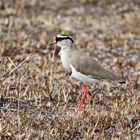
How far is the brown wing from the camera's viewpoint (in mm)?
7609

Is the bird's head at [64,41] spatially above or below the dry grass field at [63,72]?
above

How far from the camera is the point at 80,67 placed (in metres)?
7.60

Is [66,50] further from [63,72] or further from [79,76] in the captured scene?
[63,72]

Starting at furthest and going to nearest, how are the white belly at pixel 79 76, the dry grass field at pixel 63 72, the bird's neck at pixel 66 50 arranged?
1. the bird's neck at pixel 66 50
2. the white belly at pixel 79 76
3. the dry grass field at pixel 63 72

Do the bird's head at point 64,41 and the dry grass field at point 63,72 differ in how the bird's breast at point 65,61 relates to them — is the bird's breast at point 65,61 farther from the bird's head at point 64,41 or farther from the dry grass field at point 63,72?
the dry grass field at point 63,72

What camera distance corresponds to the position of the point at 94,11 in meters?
15.5

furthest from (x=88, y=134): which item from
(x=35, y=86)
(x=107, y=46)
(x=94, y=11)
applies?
(x=94, y=11)

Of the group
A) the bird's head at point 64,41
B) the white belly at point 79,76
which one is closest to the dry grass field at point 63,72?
the bird's head at point 64,41

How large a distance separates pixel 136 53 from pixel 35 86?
4111 millimetres

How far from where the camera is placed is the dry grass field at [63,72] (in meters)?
6.73

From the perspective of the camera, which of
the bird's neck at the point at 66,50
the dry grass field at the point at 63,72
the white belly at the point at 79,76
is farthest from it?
the bird's neck at the point at 66,50

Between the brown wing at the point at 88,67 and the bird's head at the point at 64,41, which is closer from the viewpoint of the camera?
the brown wing at the point at 88,67

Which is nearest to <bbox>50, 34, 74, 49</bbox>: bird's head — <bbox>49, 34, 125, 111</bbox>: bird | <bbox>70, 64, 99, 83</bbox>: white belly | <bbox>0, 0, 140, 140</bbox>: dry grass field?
<bbox>49, 34, 125, 111</bbox>: bird

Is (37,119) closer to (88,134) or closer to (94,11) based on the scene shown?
(88,134)
